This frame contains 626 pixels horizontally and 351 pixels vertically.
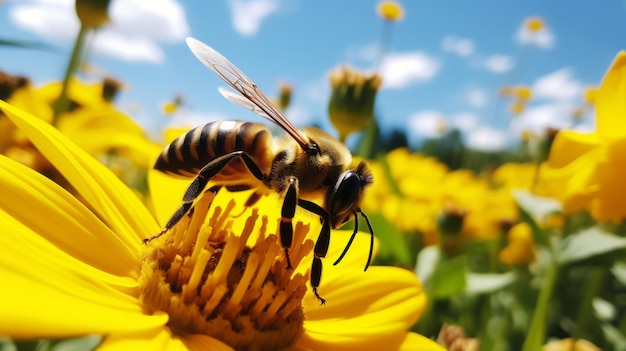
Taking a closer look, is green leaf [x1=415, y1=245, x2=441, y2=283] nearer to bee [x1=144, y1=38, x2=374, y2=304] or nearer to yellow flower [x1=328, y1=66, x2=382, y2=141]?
yellow flower [x1=328, y1=66, x2=382, y2=141]

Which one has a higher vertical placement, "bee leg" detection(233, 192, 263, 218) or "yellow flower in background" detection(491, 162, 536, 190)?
"bee leg" detection(233, 192, 263, 218)

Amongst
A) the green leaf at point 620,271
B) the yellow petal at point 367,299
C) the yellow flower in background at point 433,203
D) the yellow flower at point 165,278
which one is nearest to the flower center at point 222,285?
the yellow flower at point 165,278

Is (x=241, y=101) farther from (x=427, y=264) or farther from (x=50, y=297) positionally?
(x=427, y=264)

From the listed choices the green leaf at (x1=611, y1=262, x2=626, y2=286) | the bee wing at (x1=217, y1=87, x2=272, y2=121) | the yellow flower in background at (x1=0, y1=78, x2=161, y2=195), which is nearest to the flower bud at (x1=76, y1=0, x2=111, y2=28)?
the yellow flower in background at (x1=0, y1=78, x2=161, y2=195)

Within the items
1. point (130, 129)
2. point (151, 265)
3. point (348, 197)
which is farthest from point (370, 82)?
point (151, 265)

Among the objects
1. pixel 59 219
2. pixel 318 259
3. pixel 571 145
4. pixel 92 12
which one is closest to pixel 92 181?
pixel 59 219

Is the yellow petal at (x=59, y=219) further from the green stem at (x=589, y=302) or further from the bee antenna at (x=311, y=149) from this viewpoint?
the green stem at (x=589, y=302)

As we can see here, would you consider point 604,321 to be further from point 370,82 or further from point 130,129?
point 130,129
